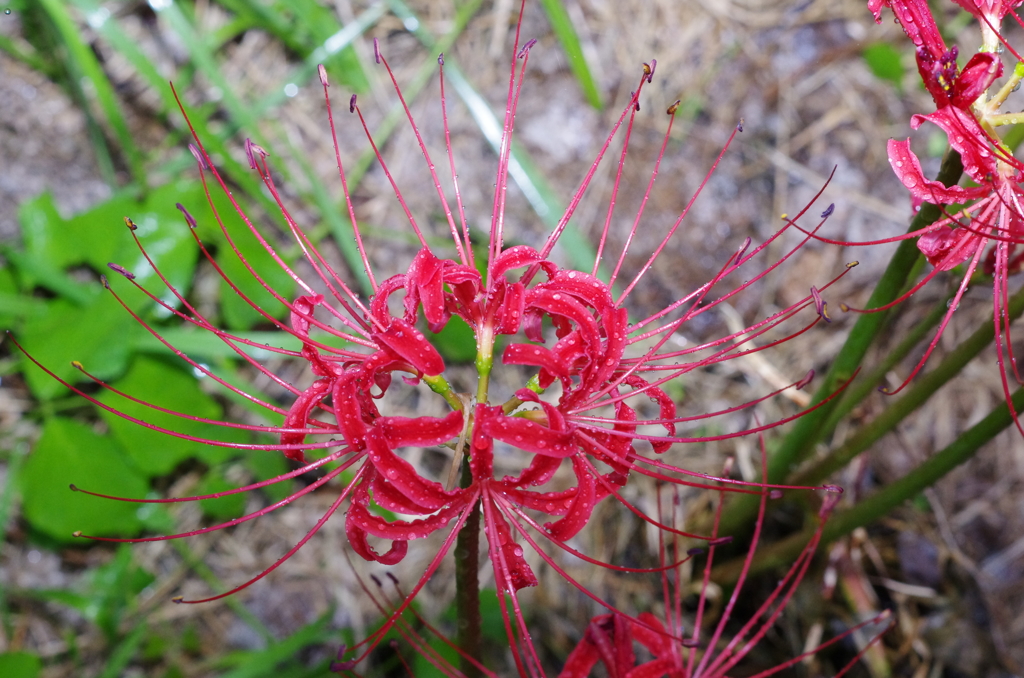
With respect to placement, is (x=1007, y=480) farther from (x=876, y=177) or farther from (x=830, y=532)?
(x=876, y=177)

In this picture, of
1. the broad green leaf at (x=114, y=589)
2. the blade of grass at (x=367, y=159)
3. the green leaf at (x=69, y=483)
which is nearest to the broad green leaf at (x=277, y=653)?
the broad green leaf at (x=114, y=589)

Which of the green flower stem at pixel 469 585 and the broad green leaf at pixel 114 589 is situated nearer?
the green flower stem at pixel 469 585

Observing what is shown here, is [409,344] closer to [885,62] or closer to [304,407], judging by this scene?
[304,407]

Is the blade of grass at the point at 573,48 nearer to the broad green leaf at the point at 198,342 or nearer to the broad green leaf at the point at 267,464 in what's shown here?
the broad green leaf at the point at 198,342

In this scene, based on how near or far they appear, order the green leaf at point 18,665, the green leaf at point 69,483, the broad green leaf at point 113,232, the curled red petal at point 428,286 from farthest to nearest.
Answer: the broad green leaf at point 113,232 → the green leaf at point 69,483 → the green leaf at point 18,665 → the curled red petal at point 428,286

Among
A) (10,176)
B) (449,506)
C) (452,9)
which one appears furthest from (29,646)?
(452,9)

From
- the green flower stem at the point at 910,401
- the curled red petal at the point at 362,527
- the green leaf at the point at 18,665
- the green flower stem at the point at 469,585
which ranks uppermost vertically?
the green leaf at the point at 18,665

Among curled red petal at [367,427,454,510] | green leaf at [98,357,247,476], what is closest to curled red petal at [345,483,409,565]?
curled red petal at [367,427,454,510]
